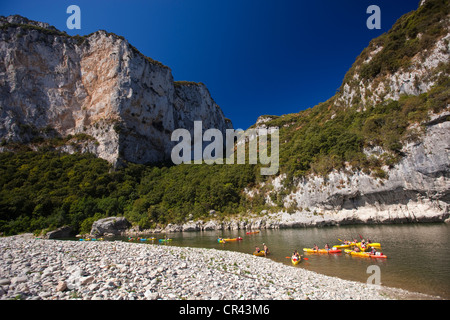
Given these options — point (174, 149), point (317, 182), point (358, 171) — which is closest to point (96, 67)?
point (174, 149)

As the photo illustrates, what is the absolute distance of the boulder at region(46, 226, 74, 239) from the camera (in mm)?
32719

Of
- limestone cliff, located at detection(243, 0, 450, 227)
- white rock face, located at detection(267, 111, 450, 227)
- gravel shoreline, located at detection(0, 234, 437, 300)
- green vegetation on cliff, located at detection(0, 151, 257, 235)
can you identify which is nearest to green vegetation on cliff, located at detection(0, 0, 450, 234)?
green vegetation on cliff, located at detection(0, 151, 257, 235)

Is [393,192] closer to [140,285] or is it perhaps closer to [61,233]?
[140,285]

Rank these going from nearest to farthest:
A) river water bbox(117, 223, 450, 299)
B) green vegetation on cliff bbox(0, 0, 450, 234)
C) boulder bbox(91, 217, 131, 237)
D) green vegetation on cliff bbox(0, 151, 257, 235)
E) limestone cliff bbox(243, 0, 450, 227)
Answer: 1. river water bbox(117, 223, 450, 299)
2. limestone cliff bbox(243, 0, 450, 227)
3. green vegetation on cliff bbox(0, 0, 450, 234)
4. boulder bbox(91, 217, 131, 237)
5. green vegetation on cliff bbox(0, 151, 257, 235)

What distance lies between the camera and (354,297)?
7336 mm

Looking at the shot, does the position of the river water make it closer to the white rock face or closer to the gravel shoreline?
the gravel shoreline

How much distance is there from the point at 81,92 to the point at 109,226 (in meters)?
51.5

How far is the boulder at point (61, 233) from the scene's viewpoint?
1288 inches

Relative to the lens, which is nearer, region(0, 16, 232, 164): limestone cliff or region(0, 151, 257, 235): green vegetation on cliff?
region(0, 151, 257, 235): green vegetation on cliff

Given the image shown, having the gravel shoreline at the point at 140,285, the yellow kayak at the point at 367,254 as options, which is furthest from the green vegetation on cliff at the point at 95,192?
the gravel shoreline at the point at 140,285

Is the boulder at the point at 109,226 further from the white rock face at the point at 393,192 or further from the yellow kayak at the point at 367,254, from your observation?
the yellow kayak at the point at 367,254

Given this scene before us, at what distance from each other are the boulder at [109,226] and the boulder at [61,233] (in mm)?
4791

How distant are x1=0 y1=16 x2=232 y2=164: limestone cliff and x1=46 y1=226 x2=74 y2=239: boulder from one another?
82.9 ft
